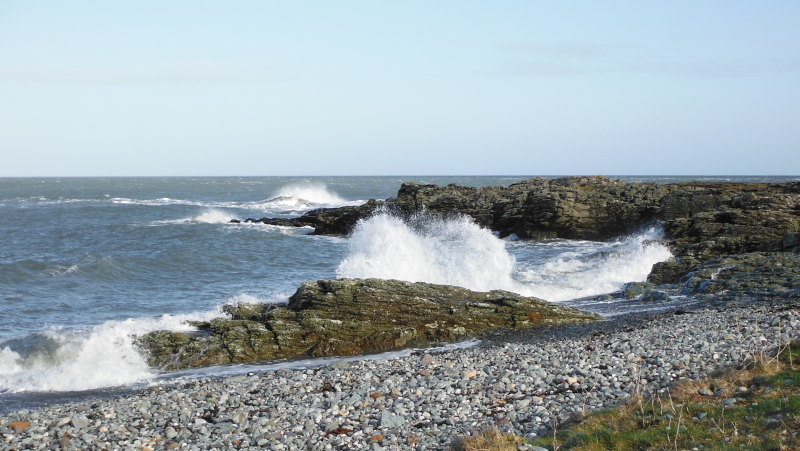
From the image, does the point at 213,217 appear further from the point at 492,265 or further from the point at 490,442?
the point at 490,442

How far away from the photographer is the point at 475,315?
52.6 ft

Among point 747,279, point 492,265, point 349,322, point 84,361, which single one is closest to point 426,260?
point 492,265

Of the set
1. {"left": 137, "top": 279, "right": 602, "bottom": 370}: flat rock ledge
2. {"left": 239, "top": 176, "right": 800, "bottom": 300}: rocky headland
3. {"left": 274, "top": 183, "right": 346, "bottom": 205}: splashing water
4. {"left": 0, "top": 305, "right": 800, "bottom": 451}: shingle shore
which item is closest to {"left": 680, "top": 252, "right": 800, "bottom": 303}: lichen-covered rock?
{"left": 239, "top": 176, "right": 800, "bottom": 300}: rocky headland

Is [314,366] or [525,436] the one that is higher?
[525,436]

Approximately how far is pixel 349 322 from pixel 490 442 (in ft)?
29.4

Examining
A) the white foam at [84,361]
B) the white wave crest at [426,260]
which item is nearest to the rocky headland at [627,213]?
the white wave crest at [426,260]

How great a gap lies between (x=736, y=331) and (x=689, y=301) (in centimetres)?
656

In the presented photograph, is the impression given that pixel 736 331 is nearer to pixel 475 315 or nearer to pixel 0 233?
pixel 475 315

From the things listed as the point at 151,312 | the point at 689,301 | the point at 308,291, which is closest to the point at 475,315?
the point at 308,291

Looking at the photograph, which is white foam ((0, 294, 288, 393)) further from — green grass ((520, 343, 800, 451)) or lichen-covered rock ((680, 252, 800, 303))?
lichen-covered rock ((680, 252, 800, 303))

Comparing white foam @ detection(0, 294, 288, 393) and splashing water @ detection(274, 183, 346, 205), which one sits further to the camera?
splashing water @ detection(274, 183, 346, 205)

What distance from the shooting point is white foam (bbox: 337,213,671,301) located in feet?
75.2

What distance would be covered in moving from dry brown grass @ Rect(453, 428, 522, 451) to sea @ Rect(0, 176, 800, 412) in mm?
7023

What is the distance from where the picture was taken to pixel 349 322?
15180mm
